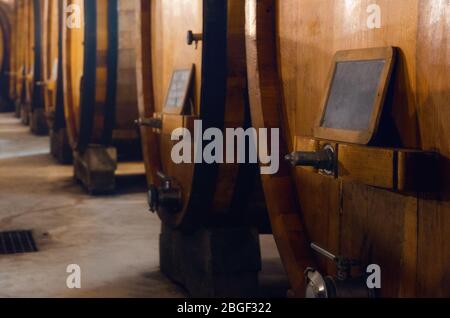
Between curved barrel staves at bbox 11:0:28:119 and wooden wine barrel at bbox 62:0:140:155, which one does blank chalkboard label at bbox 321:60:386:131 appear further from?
curved barrel staves at bbox 11:0:28:119

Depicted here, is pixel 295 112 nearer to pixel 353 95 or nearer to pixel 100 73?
pixel 353 95

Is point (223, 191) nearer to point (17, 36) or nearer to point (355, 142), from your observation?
point (355, 142)

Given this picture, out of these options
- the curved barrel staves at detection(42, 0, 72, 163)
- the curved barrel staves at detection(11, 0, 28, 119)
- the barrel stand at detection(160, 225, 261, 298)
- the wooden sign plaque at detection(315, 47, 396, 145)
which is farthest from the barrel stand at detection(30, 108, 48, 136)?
the wooden sign plaque at detection(315, 47, 396, 145)

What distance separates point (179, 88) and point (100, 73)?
3.44 meters

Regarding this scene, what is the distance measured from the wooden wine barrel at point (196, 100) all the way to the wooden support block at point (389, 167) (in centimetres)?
137

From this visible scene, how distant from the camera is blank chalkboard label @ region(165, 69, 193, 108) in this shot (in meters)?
3.47

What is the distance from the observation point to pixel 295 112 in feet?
7.45

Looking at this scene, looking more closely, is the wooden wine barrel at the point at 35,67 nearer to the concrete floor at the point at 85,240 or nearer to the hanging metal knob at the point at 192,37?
the concrete floor at the point at 85,240

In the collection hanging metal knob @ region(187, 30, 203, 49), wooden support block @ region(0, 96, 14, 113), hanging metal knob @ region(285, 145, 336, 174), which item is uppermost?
hanging metal knob @ region(187, 30, 203, 49)

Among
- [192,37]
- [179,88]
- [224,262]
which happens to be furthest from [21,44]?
[192,37]

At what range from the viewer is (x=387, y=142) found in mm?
1757
